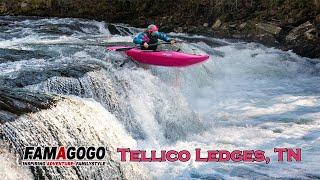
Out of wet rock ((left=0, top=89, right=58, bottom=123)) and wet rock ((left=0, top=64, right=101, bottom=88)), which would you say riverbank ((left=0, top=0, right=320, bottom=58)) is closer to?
wet rock ((left=0, top=64, right=101, bottom=88))

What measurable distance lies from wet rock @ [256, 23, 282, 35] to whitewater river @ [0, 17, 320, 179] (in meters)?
1.45

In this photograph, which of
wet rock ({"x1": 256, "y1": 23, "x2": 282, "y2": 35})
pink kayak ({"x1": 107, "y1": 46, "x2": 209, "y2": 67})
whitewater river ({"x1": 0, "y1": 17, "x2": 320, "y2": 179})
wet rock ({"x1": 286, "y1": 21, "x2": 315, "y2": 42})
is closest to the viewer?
whitewater river ({"x1": 0, "y1": 17, "x2": 320, "y2": 179})

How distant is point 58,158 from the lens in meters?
4.82

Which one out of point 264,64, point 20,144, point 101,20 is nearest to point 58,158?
point 20,144

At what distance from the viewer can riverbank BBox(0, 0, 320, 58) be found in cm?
1394

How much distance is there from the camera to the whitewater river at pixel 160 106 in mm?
5223

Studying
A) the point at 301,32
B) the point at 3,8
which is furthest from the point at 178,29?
the point at 3,8

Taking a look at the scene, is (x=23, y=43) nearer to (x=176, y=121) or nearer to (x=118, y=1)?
(x=176, y=121)

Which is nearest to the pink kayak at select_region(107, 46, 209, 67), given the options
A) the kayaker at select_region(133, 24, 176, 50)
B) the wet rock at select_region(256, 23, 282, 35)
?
the kayaker at select_region(133, 24, 176, 50)

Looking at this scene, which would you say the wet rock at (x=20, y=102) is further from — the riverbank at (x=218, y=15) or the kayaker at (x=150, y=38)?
the riverbank at (x=218, y=15)

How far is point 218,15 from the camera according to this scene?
635 inches

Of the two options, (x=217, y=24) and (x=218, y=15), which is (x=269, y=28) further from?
(x=218, y=15)

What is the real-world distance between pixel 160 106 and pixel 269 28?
776 centimetres

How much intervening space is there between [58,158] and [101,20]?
13.4 metres
